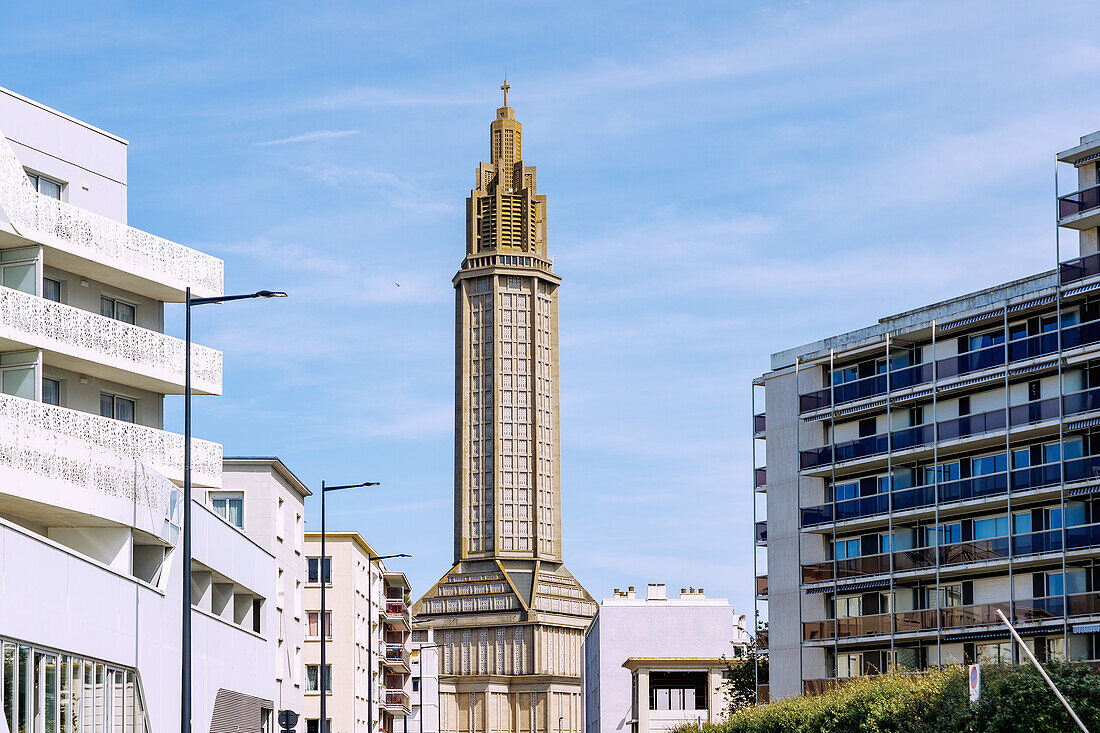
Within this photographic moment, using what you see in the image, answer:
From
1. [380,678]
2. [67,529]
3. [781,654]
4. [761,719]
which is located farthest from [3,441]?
[380,678]

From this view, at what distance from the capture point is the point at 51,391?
47.7m

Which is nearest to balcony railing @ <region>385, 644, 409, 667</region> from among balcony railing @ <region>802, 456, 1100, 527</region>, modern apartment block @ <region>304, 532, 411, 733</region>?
modern apartment block @ <region>304, 532, 411, 733</region>

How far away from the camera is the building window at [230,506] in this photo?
76.1m

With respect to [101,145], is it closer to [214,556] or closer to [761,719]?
[214,556]

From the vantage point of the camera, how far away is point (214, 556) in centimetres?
5303

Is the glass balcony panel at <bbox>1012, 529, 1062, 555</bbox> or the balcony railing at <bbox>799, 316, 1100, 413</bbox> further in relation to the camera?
the glass balcony panel at <bbox>1012, 529, 1062, 555</bbox>

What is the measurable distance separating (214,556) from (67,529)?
31.1 ft

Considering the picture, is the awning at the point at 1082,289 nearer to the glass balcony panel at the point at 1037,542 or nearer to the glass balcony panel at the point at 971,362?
the glass balcony panel at the point at 971,362

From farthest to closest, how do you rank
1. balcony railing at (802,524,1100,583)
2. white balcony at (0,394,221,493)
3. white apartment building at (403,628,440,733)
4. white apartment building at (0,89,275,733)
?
white apartment building at (403,628,440,733), balcony railing at (802,524,1100,583), white balcony at (0,394,221,493), white apartment building at (0,89,275,733)

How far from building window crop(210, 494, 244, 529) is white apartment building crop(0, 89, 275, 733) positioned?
62.0 ft

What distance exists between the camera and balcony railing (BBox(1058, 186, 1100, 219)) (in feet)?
214

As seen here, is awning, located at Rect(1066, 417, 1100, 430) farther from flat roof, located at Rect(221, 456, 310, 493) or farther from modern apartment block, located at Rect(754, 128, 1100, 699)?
flat roof, located at Rect(221, 456, 310, 493)

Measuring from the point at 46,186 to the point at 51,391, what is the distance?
232 inches

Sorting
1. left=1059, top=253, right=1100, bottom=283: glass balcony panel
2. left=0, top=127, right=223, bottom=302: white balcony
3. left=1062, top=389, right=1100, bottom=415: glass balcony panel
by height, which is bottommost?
left=1062, top=389, right=1100, bottom=415: glass balcony panel
